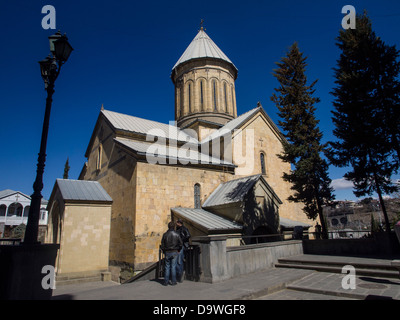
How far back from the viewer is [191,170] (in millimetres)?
12930

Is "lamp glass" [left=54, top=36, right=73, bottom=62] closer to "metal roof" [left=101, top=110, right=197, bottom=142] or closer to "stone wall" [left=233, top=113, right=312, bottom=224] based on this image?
"metal roof" [left=101, top=110, right=197, bottom=142]

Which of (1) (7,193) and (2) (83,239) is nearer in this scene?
(2) (83,239)

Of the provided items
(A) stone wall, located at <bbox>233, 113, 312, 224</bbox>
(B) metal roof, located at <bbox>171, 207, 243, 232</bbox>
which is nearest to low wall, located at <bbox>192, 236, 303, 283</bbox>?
(B) metal roof, located at <bbox>171, 207, 243, 232</bbox>

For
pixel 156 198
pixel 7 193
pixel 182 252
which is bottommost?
pixel 182 252

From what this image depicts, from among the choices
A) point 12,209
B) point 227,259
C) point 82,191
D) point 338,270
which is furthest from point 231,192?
A: point 12,209

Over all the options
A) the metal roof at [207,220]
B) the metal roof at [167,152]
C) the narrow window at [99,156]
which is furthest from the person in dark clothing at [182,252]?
the narrow window at [99,156]

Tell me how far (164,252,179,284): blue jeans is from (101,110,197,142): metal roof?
10.4 meters

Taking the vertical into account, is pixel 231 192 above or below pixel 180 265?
above

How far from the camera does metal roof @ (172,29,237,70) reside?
21297 mm

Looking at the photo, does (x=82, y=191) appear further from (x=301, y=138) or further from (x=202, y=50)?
(x=202, y=50)

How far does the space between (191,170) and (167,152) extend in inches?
68.4

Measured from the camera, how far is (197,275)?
20.0 feet

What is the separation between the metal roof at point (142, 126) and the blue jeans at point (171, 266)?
34.2ft
